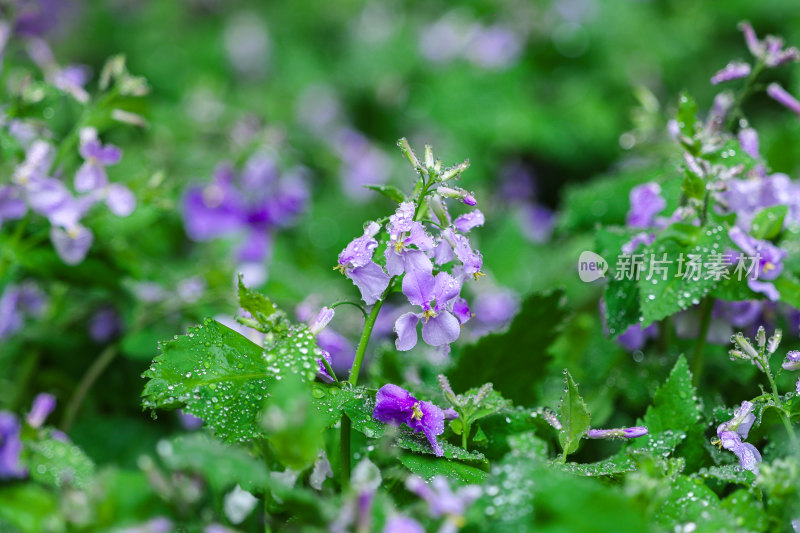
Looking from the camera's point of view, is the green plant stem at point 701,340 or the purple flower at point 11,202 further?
the purple flower at point 11,202

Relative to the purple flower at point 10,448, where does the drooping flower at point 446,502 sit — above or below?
below

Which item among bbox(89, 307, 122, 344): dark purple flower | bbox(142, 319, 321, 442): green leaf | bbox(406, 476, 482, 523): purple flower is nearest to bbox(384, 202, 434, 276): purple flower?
bbox(142, 319, 321, 442): green leaf

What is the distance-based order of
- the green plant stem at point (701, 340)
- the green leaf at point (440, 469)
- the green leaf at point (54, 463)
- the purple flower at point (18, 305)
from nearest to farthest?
1. the green leaf at point (440, 469)
2. the green leaf at point (54, 463)
3. the green plant stem at point (701, 340)
4. the purple flower at point (18, 305)

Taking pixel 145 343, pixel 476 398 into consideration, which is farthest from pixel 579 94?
pixel 476 398

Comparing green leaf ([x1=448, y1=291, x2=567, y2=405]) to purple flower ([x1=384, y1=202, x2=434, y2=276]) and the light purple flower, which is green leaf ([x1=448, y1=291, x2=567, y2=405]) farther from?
the light purple flower

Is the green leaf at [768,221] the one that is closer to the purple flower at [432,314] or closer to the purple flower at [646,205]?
the purple flower at [646,205]

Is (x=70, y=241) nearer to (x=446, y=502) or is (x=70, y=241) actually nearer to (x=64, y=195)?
(x=64, y=195)

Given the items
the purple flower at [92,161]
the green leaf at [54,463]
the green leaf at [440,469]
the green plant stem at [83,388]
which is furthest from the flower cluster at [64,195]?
the green leaf at [440,469]
